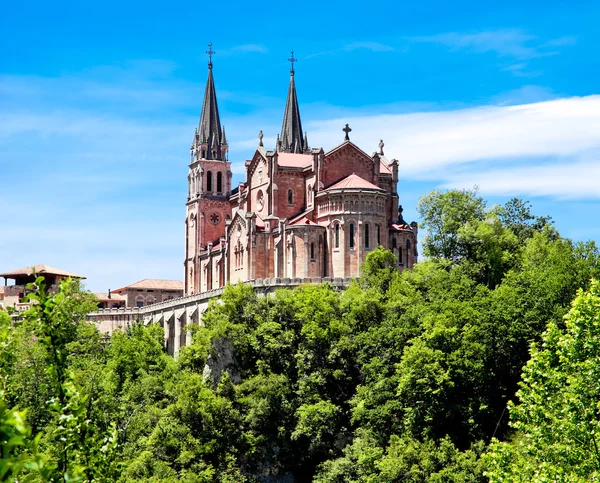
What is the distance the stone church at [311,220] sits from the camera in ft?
252

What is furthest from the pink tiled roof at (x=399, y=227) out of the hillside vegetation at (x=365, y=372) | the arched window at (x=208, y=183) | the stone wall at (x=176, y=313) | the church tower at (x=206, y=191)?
the arched window at (x=208, y=183)

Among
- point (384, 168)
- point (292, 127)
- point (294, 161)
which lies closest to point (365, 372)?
point (384, 168)

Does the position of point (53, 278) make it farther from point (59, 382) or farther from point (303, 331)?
point (59, 382)

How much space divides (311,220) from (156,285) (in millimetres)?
47326

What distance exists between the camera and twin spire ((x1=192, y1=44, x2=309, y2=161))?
10338 centimetres

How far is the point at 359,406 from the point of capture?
190 ft

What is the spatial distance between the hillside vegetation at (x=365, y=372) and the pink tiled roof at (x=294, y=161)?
16.8 meters

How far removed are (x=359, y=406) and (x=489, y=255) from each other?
1581 cm

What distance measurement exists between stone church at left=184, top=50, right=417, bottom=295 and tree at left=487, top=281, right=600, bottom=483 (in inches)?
1589

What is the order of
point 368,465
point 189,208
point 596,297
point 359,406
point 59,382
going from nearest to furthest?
point 59,382 → point 596,297 → point 368,465 → point 359,406 → point 189,208

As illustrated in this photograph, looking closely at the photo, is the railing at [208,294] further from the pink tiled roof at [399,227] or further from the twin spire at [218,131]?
the twin spire at [218,131]

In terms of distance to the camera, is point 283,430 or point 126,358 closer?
point 283,430

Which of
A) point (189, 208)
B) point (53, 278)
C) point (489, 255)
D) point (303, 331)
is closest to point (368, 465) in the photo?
point (303, 331)

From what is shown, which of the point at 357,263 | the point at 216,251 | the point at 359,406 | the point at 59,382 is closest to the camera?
the point at 59,382
